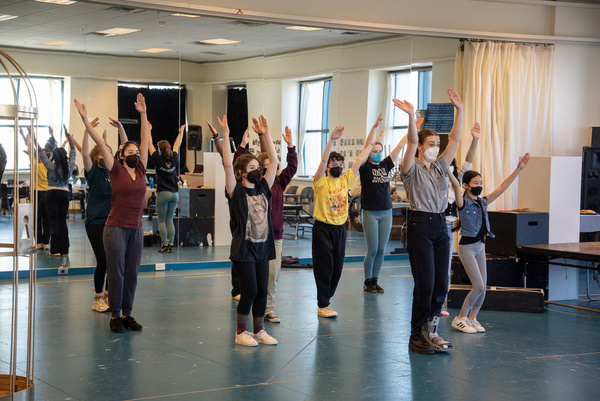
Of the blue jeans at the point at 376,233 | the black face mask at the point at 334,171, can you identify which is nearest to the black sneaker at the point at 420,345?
the black face mask at the point at 334,171

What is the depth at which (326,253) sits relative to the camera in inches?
260

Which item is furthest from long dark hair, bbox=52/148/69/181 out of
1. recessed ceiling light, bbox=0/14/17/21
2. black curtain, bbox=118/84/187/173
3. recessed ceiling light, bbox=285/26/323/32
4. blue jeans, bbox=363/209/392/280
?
blue jeans, bbox=363/209/392/280

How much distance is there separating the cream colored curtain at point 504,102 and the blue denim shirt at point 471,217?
4.74 metres

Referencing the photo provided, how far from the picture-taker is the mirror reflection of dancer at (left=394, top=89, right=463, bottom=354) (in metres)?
5.21

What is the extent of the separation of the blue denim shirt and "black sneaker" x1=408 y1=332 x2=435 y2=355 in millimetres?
1110

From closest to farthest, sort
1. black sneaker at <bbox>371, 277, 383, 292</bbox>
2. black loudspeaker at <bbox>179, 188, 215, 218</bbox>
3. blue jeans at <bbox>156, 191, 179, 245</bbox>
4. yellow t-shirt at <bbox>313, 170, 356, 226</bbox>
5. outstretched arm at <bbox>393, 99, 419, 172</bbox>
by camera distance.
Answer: outstretched arm at <bbox>393, 99, 419, 172</bbox> < yellow t-shirt at <bbox>313, 170, 356, 226</bbox> < black sneaker at <bbox>371, 277, 383, 292</bbox> < blue jeans at <bbox>156, 191, 179, 245</bbox> < black loudspeaker at <bbox>179, 188, 215, 218</bbox>

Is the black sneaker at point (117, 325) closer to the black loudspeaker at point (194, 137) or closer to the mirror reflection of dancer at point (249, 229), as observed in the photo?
the mirror reflection of dancer at point (249, 229)

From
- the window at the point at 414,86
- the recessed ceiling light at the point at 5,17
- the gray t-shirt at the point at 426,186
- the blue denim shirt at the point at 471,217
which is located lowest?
the blue denim shirt at the point at 471,217

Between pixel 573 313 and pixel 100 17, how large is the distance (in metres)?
6.22

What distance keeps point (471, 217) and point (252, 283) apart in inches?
78.3

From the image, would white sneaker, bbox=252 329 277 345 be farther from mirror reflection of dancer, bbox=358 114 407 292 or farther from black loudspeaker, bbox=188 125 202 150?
black loudspeaker, bbox=188 125 202 150

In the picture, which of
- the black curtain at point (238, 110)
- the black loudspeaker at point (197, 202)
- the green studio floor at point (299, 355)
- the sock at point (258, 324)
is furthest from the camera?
the black loudspeaker at point (197, 202)

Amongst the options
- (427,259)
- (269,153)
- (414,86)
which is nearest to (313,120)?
(414,86)

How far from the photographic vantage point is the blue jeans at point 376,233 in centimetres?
783
